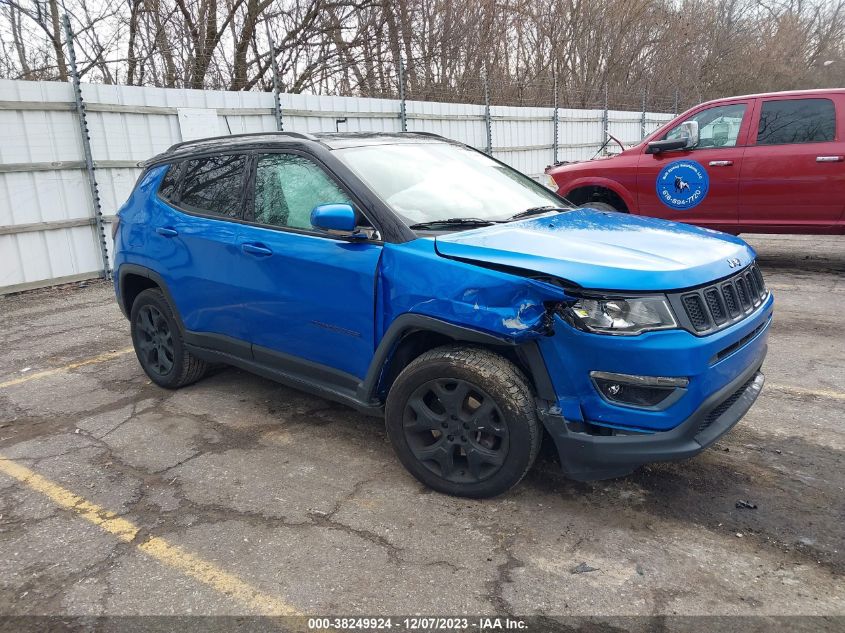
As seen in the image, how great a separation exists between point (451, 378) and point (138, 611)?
1.48m

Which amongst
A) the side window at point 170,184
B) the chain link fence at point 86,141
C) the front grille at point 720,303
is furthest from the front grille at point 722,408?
the chain link fence at point 86,141

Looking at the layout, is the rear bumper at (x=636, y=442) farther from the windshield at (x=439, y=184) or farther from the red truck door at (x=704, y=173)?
the red truck door at (x=704, y=173)

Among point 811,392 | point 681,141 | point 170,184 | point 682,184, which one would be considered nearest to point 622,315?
point 811,392

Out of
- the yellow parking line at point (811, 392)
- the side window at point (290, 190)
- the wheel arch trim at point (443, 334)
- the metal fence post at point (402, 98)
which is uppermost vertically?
the metal fence post at point (402, 98)

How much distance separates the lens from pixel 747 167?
7145mm

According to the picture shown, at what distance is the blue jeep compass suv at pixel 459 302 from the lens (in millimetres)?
2520

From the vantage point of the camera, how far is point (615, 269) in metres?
2.54

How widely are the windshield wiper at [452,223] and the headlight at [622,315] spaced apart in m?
0.88

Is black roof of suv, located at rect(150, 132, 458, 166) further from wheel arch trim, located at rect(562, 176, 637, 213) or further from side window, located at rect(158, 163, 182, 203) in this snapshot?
wheel arch trim, located at rect(562, 176, 637, 213)

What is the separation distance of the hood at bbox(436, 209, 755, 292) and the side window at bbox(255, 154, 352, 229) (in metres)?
0.82

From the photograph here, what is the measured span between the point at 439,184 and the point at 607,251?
1120 millimetres

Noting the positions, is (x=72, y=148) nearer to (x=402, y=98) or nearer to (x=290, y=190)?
(x=402, y=98)

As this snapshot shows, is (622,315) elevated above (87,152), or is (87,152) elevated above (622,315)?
(87,152)

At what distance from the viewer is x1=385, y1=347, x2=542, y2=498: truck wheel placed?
2.69m
